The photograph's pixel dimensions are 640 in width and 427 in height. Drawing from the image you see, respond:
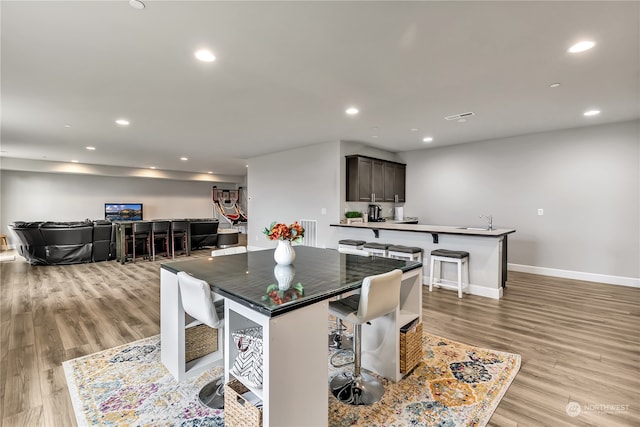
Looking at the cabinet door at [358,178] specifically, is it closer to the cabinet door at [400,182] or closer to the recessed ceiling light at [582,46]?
the cabinet door at [400,182]

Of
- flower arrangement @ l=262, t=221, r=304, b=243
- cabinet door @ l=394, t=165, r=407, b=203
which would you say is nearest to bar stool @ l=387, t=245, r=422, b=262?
cabinet door @ l=394, t=165, r=407, b=203

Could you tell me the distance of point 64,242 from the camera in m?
6.55

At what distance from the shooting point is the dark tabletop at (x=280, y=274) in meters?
1.55

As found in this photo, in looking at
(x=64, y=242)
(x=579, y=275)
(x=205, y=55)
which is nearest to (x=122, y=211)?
(x=64, y=242)

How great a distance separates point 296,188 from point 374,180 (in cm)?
174

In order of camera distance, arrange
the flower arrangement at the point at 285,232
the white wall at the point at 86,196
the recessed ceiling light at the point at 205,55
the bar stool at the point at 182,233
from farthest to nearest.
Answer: the white wall at the point at 86,196
the bar stool at the point at 182,233
the recessed ceiling light at the point at 205,55
the flower arrangement at the point at 285,232

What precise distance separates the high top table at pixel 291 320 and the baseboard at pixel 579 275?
14.2ft

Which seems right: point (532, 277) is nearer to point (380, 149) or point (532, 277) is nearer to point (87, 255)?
point (380, 149)

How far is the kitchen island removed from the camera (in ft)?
13.8

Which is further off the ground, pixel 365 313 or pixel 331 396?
pixel 365 313

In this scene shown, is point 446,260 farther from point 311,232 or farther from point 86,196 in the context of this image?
point 86,196

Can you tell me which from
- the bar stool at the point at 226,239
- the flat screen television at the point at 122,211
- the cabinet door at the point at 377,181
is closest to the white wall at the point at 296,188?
the cabinet door at the point at 377,181

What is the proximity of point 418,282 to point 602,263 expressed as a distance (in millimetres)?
4466

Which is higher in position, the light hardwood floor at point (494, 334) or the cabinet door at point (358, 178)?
the cabinet door at point (358, 178)
